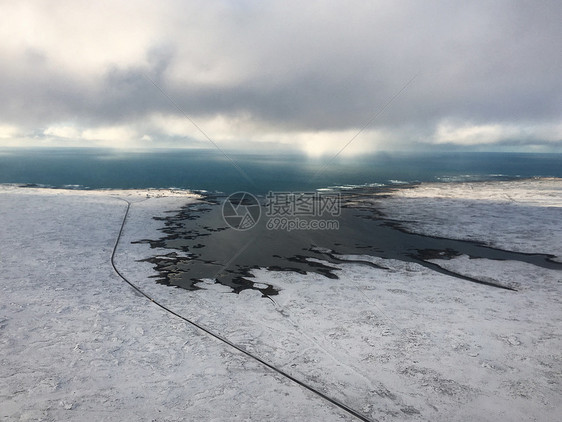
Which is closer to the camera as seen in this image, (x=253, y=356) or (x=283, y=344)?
(x=253, y=356)

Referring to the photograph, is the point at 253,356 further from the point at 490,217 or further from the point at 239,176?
the point at 239,176

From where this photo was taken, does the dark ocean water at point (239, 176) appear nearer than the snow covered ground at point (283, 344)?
No

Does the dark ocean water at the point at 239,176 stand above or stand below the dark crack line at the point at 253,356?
above

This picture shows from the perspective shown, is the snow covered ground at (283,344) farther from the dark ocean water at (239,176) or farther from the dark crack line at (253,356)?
the dark ocean water at (239,176)

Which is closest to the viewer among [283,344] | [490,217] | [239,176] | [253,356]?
[253,356]

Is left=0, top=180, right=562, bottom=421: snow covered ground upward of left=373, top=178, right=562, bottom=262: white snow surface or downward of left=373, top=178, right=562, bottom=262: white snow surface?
downward

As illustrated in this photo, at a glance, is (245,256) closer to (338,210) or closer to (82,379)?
(82,379)

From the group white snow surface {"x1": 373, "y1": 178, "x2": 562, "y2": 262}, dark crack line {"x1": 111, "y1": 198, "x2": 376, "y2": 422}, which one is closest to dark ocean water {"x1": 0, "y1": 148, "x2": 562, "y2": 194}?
white snow surface {"x1": 373, "y1": 178, "x2": 562, "y2": 262}

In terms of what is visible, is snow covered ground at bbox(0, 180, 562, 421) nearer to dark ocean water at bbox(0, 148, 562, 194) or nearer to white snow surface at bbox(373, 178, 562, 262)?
white snow surface at bbox(373, 178, 562, 262)

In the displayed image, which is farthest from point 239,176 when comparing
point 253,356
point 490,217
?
point 253,356

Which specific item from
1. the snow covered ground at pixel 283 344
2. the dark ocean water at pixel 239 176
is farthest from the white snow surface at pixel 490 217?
the dark ocean water at pixel 239 176
